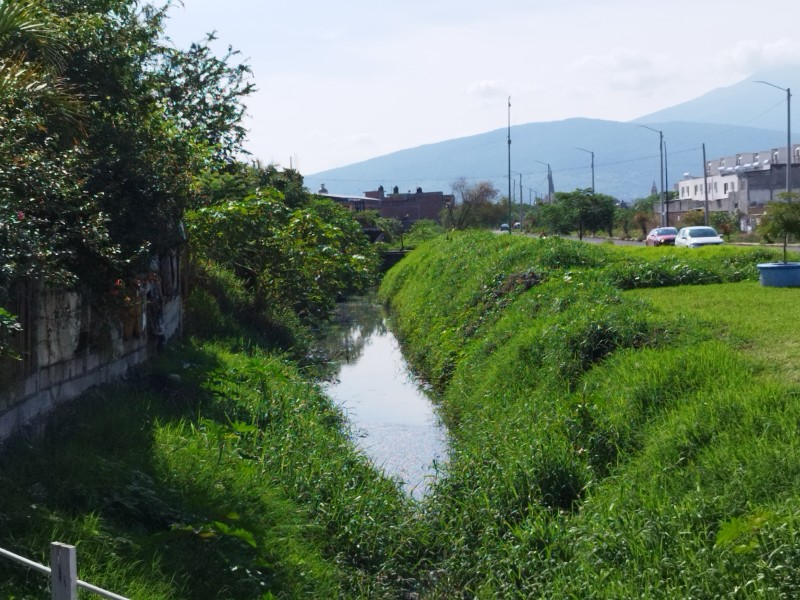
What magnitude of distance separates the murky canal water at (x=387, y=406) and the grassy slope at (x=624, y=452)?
1.80 ft

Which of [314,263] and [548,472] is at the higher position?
[314,263]

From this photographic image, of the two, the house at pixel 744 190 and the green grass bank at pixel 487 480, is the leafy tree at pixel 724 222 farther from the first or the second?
the green grass bank at pixel 487 480

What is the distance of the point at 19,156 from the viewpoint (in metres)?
8.66

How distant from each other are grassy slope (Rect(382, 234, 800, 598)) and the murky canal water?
0.55 metres

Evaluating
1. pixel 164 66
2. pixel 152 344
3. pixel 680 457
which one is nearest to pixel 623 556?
pixel 680 457

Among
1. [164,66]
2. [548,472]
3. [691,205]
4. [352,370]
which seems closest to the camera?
[548,472]

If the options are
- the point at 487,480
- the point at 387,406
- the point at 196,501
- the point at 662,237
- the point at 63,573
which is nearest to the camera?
the point at 63,573

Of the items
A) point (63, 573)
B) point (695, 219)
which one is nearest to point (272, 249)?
point (63, 573)

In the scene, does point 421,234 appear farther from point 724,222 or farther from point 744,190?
point 744,190

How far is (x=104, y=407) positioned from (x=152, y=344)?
3.77 m

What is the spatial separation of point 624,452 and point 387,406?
29.4ft

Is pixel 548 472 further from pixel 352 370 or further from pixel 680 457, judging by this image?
pixel 352 370

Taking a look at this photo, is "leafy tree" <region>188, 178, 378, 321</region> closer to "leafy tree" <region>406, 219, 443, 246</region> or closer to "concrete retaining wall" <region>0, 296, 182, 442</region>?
"concrete retaining wall" <region>0, 296, 182, 442</region>

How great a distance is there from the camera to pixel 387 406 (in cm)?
1769
